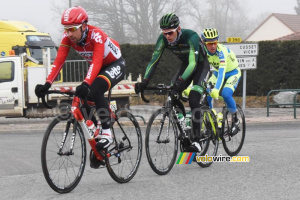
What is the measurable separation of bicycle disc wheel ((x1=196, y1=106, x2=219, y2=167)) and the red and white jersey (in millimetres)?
1817

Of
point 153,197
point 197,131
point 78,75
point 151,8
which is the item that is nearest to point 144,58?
point 78,75

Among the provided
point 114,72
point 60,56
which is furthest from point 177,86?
point 60,56

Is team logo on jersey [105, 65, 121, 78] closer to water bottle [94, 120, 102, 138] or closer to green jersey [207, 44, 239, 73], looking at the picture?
water bottle [94, 120, 102, 138]

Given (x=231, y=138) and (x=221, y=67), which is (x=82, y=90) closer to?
(x=221, y=67)

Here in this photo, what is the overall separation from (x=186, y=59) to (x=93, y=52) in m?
2.00

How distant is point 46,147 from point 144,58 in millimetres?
21088

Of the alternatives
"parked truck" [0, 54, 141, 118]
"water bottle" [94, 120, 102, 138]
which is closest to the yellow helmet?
"water bottle" [94, 120, 102, 138]

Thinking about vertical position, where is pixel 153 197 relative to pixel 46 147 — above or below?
below

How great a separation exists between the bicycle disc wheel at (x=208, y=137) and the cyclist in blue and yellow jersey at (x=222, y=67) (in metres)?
0.49

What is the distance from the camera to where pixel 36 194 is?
5.99m

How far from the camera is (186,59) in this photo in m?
7.65

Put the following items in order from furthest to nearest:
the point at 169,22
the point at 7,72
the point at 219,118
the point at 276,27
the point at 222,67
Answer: the point at 276,27 < the point at 7,72 < the point at 222,67 < the point at 219,118 < the point at 169,22

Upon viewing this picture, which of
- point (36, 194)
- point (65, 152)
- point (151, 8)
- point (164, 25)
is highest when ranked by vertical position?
point (151, 8)

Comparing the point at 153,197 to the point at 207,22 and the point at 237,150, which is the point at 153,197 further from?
the point at 207,22
